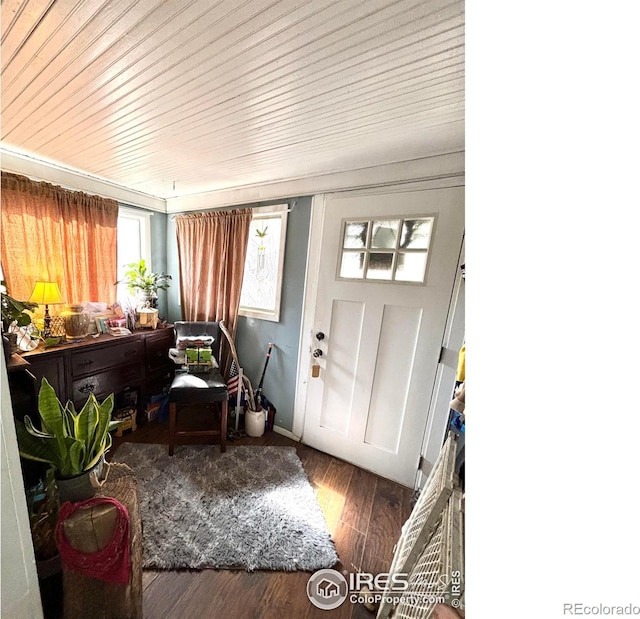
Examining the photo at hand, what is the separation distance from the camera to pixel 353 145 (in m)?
1.34

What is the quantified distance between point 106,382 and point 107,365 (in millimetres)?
136

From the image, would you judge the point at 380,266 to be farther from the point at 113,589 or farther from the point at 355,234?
the point at 113,589

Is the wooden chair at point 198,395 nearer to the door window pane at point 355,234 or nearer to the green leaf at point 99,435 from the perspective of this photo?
the green leaf at point 99,435

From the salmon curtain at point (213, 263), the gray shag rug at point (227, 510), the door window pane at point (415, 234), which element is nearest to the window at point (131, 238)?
the salmon curtain at point (213, 263)

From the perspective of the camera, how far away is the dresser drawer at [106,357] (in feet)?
5.65

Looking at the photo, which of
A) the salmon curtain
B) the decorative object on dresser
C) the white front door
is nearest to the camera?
the white front door

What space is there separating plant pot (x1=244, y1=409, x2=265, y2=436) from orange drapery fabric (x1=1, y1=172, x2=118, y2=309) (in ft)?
5.43

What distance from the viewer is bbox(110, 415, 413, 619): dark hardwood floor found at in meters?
1.03

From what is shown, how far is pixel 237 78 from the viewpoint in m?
0.87

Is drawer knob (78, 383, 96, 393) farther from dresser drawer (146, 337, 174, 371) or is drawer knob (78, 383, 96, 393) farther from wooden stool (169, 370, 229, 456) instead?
wooden stool (169, 370, 229, 456)

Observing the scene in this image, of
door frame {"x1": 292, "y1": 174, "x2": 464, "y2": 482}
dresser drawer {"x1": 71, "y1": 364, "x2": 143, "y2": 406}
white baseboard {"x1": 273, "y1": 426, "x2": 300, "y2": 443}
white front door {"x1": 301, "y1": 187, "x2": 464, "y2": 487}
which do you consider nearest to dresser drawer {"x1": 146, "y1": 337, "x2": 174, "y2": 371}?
dresser drawer {"x1": 71, "y1": 364, "x2": 143, "y2": 406}

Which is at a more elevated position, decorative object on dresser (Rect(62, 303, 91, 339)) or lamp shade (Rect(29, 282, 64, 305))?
A: lamp shade (Rect(29, 282, 64, 305))

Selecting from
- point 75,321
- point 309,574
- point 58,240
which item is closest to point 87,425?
point 309,574
